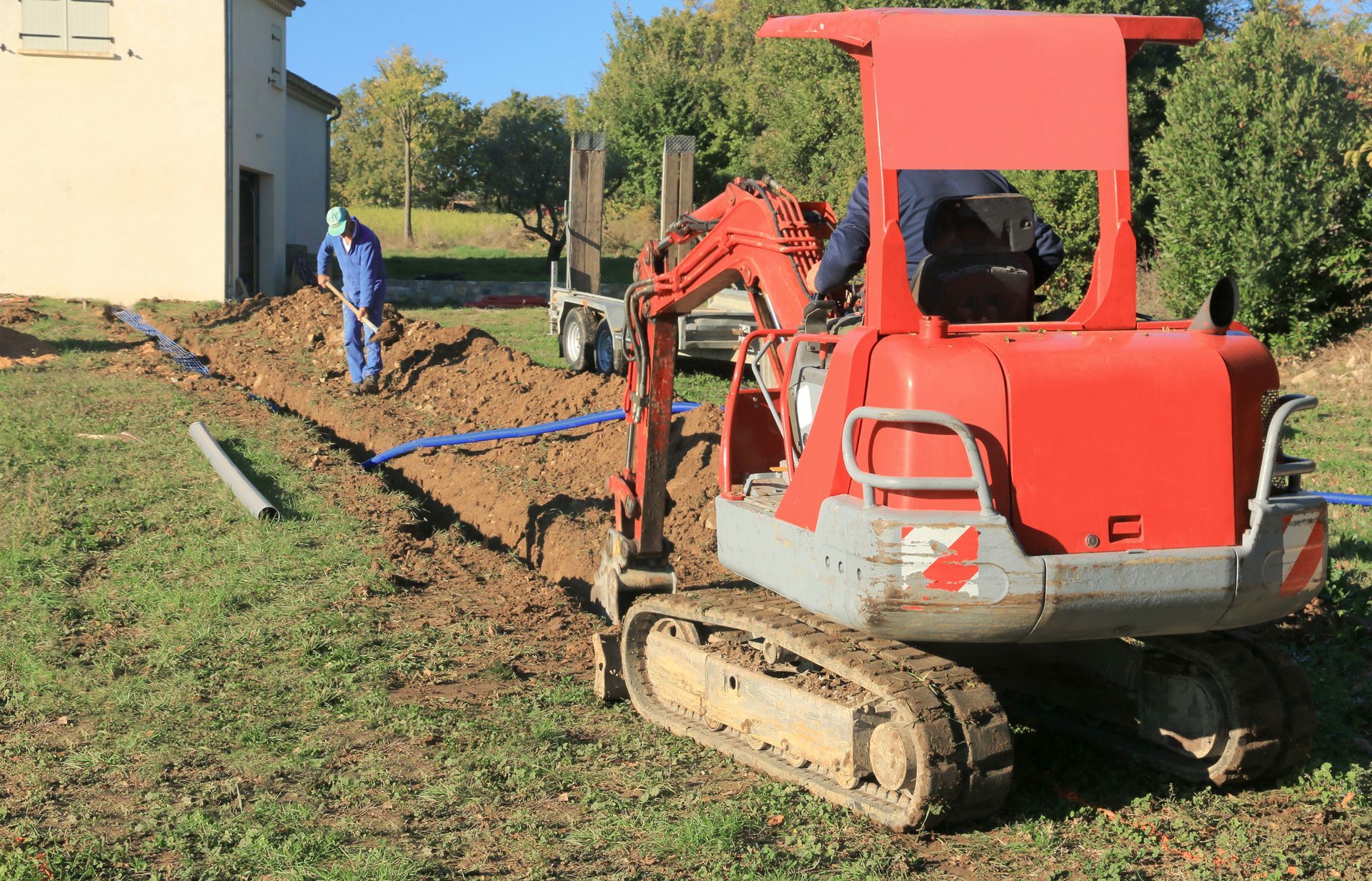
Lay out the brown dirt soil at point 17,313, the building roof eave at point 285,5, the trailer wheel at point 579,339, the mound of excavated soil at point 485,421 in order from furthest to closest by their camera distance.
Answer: the building roof eave at point 285,5, the brown dirt soil at point 17,313, the trailer wheel at point 579,339, the mound of excavated soil at point 485,421

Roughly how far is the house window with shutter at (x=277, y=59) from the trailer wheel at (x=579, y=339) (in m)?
12.3

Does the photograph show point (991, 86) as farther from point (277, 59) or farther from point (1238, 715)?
point (277, 59)

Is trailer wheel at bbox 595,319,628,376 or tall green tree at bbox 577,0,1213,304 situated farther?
tall green tree at bbox 577,0,1213,304

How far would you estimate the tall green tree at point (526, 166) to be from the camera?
42688 millimetres

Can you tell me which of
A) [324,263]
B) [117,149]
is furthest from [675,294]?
[117,149]

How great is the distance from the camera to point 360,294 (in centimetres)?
1476

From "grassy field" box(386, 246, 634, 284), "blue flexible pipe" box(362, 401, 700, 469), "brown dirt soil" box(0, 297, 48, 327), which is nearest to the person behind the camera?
"blue flexible pipe" box(362, 401, 700, 469)

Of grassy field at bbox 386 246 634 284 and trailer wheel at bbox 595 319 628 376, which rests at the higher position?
grassy field at bbox 386 246 634 284

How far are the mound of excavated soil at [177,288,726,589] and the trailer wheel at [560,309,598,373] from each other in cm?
120

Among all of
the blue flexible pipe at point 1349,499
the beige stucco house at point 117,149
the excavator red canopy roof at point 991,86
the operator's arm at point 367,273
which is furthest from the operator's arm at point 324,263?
the excavator red canopy roof at point 991,86

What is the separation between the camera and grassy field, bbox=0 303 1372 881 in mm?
4133

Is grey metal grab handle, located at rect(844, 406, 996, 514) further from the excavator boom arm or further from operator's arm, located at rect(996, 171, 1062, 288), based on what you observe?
the excavator boom arm

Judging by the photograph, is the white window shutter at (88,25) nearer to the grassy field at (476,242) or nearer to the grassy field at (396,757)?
the grassy field at (476,242)

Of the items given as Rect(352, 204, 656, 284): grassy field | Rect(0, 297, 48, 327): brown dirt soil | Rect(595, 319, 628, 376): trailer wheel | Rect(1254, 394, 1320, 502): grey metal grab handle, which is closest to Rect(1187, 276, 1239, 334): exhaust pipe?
Rect(1254, 394, 1320, 502): grey metal grab handle
